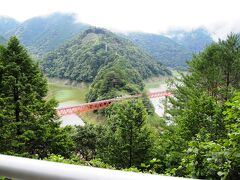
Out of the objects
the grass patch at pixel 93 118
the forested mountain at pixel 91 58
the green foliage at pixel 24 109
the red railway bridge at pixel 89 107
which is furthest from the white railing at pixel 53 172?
the forested mountain at pixel 91 58

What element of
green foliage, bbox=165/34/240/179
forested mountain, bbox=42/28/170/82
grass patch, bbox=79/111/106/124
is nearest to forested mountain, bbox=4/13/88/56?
forested mountain, bbox=42/28/170/82

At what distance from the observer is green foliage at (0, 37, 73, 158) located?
13.9m

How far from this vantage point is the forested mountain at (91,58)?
75500 millimetres

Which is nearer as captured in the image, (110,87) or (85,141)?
(85,141)

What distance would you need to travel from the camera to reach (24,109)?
47.2 ft

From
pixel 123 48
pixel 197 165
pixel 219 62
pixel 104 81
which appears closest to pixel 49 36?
pixel 123 48

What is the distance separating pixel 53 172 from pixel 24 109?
557 inches

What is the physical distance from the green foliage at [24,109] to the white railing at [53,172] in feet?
43.5

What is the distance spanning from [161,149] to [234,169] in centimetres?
1491

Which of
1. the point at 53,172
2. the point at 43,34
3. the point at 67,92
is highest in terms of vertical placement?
the point at 43,34

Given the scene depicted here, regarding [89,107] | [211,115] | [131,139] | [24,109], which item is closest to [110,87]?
[89,107]

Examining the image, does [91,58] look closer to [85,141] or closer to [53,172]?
[85,141]

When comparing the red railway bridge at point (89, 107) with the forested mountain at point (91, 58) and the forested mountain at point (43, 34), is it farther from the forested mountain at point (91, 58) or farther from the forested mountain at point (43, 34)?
the forested mountain at point (43, 34)

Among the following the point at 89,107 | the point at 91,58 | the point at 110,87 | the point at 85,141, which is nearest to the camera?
the point at 85,141
